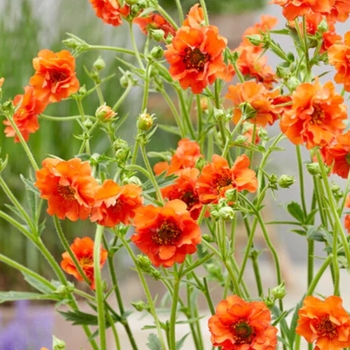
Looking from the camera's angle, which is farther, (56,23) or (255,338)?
(56,23)

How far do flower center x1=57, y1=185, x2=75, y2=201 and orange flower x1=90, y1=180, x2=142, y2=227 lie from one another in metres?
0.02

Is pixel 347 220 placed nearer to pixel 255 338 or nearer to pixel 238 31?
pixel 255 338

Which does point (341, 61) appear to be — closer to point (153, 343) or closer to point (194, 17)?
point (194, 17)

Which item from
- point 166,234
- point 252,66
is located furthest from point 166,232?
point 252,66

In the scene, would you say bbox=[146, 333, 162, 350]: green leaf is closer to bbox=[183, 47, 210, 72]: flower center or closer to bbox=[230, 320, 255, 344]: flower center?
bbox=[230, 320, 255, 344]: flower center

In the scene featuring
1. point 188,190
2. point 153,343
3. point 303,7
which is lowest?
point 153,343

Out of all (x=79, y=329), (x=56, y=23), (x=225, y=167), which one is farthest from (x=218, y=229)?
(x=56, y=23)

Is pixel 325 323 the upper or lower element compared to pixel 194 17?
lower

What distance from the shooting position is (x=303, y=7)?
0.44 meters

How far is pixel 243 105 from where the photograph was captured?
45 cm

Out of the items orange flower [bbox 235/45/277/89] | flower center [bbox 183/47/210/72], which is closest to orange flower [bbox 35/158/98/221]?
flower center [bbox 183/47/210/72]

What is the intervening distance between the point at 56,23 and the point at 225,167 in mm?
1127

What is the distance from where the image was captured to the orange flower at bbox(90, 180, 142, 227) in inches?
15.5

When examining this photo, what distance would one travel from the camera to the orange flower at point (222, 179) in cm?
43
